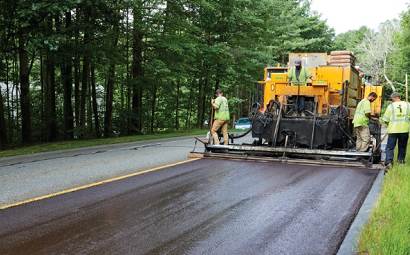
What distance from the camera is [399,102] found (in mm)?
10945

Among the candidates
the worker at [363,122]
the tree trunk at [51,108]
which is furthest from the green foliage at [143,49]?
the worker at [363,122]

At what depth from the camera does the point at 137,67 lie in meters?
23.3

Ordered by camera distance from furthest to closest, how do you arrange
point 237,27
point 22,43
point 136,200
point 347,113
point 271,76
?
point 237,27 → point 22,43 → point 271,76 → point 347,113 → point 136,200

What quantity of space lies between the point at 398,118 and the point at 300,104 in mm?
2855

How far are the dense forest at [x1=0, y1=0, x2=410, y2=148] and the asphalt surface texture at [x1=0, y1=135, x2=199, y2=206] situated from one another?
12.4 ft

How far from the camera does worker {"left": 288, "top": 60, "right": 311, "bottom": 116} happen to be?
1301cm

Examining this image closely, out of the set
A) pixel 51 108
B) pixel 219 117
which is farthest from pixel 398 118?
pixel 51 108

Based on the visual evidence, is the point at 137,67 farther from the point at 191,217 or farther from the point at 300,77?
the point at 191,217

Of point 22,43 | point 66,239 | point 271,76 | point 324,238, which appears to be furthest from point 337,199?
point 22,43

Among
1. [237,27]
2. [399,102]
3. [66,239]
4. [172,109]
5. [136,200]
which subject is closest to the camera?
[66,239]

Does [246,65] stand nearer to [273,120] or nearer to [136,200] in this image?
[273,120]

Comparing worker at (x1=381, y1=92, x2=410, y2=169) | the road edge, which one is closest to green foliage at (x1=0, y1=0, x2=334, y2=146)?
worker at (x1=381, y1=92, x2=410, y2=169)

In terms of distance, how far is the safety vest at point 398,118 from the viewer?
10.8m

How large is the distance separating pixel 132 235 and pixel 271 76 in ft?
32.1
